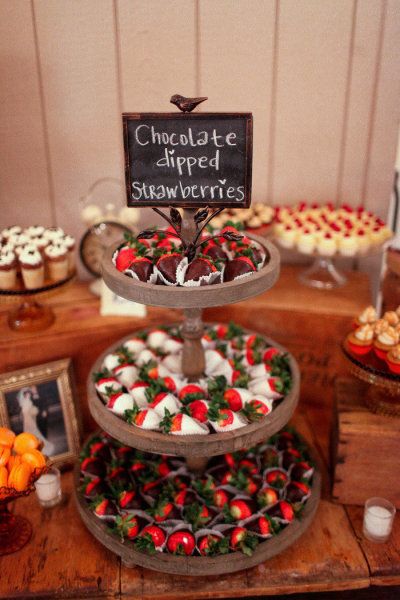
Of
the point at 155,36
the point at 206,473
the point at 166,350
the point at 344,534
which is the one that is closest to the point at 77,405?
the point at 166,350

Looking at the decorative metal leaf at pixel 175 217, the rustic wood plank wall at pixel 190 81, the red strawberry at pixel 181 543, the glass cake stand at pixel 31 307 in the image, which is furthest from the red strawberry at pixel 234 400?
the rustic wood plank wall at pixel 190 81

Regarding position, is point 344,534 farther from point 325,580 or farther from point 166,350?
point 166,350

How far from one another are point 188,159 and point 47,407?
1.03 meters

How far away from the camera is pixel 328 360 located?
2.04 meters

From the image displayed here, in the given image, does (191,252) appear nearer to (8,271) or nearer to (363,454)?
(8,271)

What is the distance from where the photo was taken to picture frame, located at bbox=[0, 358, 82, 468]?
5.86 ft

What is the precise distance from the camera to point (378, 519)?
5.16 feet

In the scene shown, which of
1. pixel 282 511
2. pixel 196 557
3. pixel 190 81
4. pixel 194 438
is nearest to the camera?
pixel 194 438

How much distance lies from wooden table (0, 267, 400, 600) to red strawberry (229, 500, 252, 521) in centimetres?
14

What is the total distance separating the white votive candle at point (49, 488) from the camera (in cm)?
168

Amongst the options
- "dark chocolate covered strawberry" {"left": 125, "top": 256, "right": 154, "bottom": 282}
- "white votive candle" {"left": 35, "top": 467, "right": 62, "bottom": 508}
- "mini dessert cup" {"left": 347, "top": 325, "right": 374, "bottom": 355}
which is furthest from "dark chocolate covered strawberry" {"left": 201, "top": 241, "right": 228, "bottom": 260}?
"white votive candle" {"left": 35, "top": 467, "right": 62, "bottom": 508}

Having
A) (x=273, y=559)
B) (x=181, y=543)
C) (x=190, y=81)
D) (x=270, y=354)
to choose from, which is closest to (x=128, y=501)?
(x=181, y=543)

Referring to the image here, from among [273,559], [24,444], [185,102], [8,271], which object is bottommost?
[273,559]

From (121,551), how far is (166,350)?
61cm
